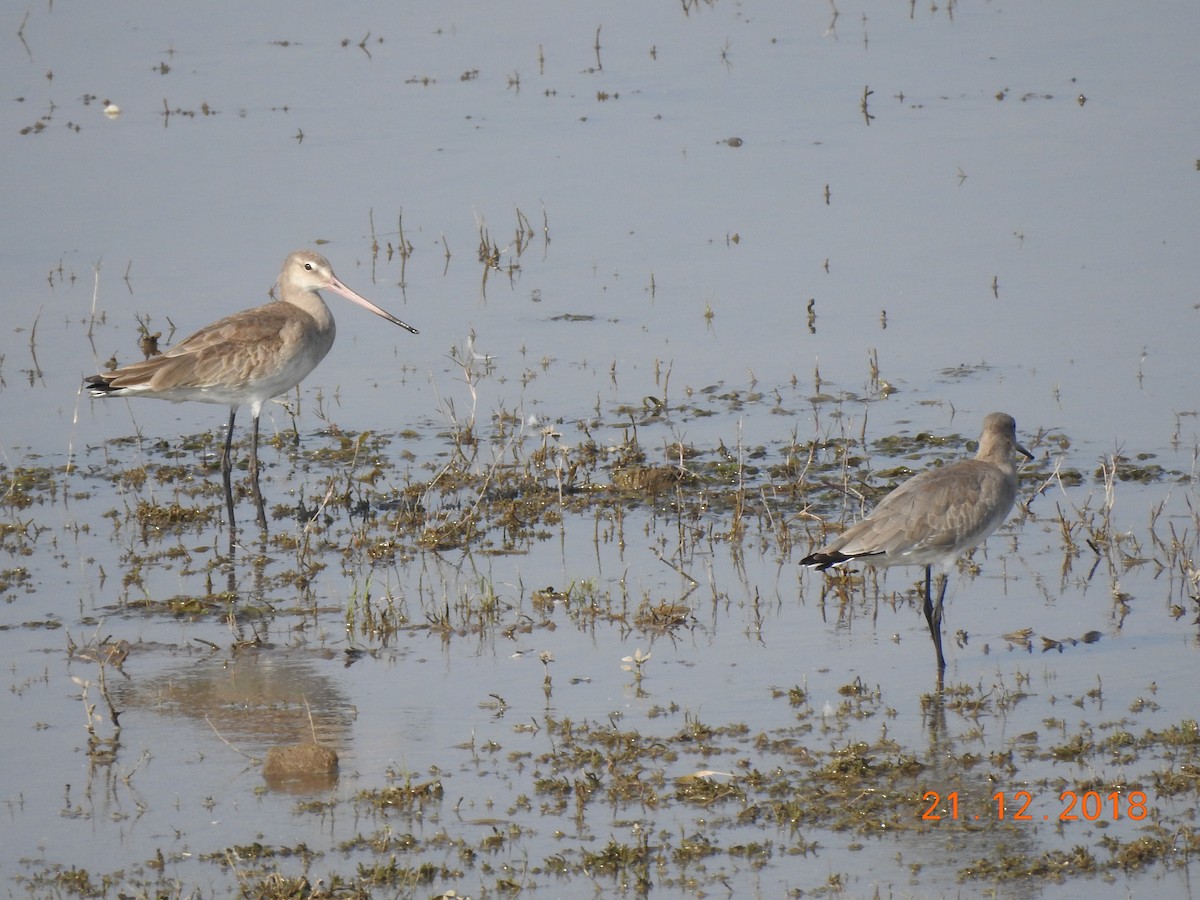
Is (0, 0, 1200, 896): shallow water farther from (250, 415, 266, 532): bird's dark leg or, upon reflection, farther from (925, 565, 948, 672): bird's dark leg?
(925, 565, 948, 672): bird's dark leg

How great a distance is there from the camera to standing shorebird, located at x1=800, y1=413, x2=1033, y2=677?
28.2ft

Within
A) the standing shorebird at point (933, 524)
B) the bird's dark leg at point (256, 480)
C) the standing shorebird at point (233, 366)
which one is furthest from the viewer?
the standing shorebird at point (233, 366)

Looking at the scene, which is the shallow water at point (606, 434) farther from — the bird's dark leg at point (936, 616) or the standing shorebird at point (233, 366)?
the standing shorebird at point (233, 366)

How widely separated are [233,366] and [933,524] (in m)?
5.25

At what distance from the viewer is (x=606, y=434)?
12344 mm

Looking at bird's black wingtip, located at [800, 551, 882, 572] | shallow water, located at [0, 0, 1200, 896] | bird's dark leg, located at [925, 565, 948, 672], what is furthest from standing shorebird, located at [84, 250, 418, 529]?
bird's dark leg, located at [925, 565, 948, 672]

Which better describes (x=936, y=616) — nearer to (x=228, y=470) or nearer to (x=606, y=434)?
(x=606, y=434)

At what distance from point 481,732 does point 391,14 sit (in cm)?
2089

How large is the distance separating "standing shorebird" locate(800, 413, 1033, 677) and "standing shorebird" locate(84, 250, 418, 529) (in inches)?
177

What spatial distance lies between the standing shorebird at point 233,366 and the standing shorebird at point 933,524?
177 inches

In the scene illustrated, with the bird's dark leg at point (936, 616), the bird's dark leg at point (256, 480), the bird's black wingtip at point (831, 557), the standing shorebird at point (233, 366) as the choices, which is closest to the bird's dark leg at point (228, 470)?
the standing shorebird at point (233, 366)

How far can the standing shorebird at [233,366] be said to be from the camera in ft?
39.0

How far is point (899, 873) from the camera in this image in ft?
21.6

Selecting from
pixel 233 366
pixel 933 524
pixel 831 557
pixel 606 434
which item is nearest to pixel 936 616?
pixel 933 524
